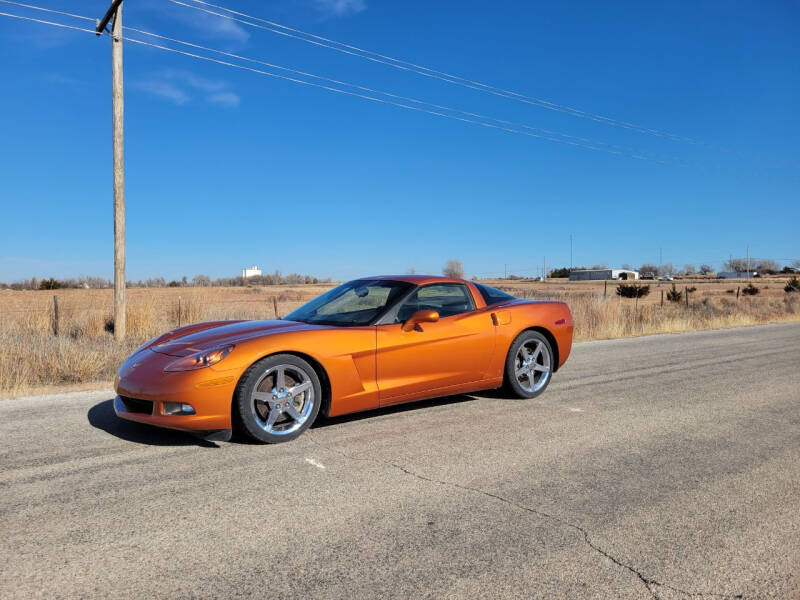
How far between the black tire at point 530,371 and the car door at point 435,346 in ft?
1.22

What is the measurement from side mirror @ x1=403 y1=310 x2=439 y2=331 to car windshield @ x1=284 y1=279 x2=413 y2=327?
0.88 feet

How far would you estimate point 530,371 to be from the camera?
675 cm

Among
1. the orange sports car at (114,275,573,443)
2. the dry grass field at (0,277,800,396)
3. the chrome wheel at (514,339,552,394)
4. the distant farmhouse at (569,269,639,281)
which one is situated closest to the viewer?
the orange sports car at (114,275,573,443)

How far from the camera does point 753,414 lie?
611cm

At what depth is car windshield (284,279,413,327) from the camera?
5730 millimetres

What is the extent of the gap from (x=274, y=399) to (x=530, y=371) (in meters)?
3.05

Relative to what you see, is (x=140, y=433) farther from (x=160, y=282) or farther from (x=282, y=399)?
(x=160, y=282)

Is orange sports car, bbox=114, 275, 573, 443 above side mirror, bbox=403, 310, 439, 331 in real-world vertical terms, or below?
below

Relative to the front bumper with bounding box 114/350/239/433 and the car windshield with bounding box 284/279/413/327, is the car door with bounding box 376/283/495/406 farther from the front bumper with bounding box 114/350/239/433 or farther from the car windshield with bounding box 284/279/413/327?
the front bumper with bounding box 114/350/239/433

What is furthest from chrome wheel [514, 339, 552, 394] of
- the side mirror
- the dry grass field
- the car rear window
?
the dry grass field

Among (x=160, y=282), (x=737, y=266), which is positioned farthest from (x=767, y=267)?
(x=160, y=282)

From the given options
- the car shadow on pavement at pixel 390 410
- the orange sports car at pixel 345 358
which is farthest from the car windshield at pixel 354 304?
the car shadow on pavement at pixel 390 410

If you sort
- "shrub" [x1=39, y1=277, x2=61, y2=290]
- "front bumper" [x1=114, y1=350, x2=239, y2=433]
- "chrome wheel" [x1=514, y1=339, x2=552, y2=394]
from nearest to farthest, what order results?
"front bumper" [x1=114, y1=350, x2=239, y2=433]
"chrome wheel" [x1=514, y1=339, x2=552, y2=394]
"shrub" [x1=39, y1=277, x2=61, y2=290]

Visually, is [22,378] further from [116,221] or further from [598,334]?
[598,334]
